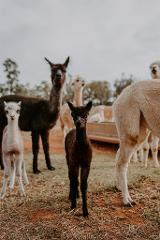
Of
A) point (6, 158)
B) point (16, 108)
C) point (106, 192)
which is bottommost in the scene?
point (106, 192)

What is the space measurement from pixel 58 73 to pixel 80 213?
12.7 feet

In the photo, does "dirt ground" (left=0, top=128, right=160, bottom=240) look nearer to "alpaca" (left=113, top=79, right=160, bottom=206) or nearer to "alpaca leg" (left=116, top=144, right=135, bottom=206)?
"alpaca leg" (left=116, top=144, right=135, bottom=206)

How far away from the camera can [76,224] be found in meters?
4.29

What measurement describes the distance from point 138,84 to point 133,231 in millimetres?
2040

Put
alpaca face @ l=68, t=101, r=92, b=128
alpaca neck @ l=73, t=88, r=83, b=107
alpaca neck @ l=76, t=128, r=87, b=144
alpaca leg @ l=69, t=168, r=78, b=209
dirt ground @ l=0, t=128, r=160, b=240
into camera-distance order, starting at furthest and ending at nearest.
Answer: alpaca neck @ l=73, t=88, r=83, b=107
alpaca leg @ l=69, t=168, r=78, b=209
alpaca neck @ l=76, t=128, r=87, b=144
alpaca face @ l=68, t=101, r=92, b=128
dirt ground @ l=0, t=128, r=160, b=240

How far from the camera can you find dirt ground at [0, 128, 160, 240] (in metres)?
4.00

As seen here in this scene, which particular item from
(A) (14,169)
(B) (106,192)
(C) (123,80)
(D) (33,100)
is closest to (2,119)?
(D) (33,100)

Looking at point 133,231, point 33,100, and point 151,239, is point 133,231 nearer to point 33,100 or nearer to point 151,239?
point 151,239

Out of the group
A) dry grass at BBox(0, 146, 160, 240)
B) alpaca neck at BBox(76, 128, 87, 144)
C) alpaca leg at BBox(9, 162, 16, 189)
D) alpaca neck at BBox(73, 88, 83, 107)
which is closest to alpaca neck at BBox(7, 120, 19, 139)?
alpaca leg at BBox(9, 162, 16, 189)

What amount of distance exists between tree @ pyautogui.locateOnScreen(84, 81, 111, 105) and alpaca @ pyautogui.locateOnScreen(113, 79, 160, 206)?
3932cm

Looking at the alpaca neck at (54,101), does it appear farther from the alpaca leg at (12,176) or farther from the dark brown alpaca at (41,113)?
the alpaca leg at (12,176)

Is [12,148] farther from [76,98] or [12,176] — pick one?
[76,98]

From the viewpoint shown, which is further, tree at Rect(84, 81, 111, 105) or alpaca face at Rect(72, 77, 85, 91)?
tree at Rect(84, 81, 111, 105)

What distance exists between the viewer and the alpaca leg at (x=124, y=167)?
5027mm
